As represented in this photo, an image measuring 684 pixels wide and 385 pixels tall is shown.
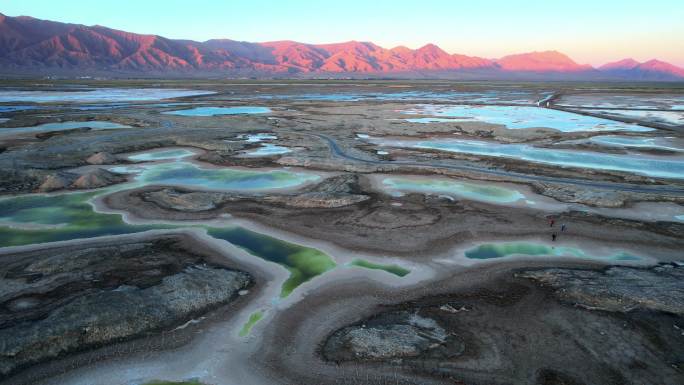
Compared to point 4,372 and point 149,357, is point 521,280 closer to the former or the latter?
point 149,357

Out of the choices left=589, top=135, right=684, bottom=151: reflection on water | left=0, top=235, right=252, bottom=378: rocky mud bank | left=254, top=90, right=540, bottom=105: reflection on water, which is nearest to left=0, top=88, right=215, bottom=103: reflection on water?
left=254, top=90, right=540, bottom=105: reflection on water

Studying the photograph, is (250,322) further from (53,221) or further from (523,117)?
(523,117)

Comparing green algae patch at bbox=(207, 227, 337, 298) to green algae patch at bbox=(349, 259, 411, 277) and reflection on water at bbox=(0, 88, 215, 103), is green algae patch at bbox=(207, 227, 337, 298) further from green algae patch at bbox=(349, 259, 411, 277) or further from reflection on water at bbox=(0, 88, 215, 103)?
reflection on water at bbox=(0, 88, 215, 103)

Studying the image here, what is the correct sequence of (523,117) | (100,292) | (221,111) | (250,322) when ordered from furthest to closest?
(221,111)
(523,117)
(100,292)
(250,322)

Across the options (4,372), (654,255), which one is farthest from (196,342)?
(654,255)

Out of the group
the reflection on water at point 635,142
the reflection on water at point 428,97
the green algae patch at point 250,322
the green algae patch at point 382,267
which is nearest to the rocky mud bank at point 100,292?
the green algae patch at point 250,322

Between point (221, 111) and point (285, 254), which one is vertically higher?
point (221, 111)

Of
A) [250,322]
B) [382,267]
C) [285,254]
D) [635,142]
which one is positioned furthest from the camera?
[635,142]

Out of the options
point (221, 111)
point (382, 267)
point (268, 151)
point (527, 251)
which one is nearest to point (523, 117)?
point (268, 151)
